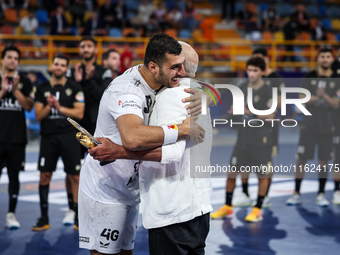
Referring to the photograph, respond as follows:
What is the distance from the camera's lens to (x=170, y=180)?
9.18 ft

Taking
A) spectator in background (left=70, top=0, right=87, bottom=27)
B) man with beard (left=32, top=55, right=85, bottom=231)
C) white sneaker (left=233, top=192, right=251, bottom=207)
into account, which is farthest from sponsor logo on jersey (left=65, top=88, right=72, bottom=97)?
spectator in background (left=70, top=0, right=87, bottom=27)

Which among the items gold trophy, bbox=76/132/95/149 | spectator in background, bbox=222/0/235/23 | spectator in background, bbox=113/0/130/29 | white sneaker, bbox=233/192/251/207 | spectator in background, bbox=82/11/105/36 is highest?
spectator in background, bbox=222/0/235/23

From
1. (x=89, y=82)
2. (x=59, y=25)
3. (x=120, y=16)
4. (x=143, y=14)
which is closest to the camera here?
(x=89, y=82)

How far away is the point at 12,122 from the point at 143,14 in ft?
46.9

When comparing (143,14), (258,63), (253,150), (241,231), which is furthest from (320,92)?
(143,14)

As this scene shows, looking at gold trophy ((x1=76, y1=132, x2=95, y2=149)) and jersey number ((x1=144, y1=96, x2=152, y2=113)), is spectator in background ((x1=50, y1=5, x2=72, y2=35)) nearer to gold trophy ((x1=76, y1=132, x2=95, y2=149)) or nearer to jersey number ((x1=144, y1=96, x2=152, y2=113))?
jersey number ((x1=144, y1=96, x2=152, y2=113))

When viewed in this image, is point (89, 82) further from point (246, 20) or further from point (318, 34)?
point (318, 34)

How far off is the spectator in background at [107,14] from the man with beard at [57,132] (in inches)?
461

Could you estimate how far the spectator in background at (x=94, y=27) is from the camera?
15977mm

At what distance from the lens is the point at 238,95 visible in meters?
3.63

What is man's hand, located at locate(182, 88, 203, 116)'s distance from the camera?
2.81 meters

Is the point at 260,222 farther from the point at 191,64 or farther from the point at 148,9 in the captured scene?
the point at 148,9

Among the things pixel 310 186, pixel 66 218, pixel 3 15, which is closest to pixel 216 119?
pixel 66 218

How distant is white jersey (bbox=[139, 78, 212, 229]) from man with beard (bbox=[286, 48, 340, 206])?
404cm
